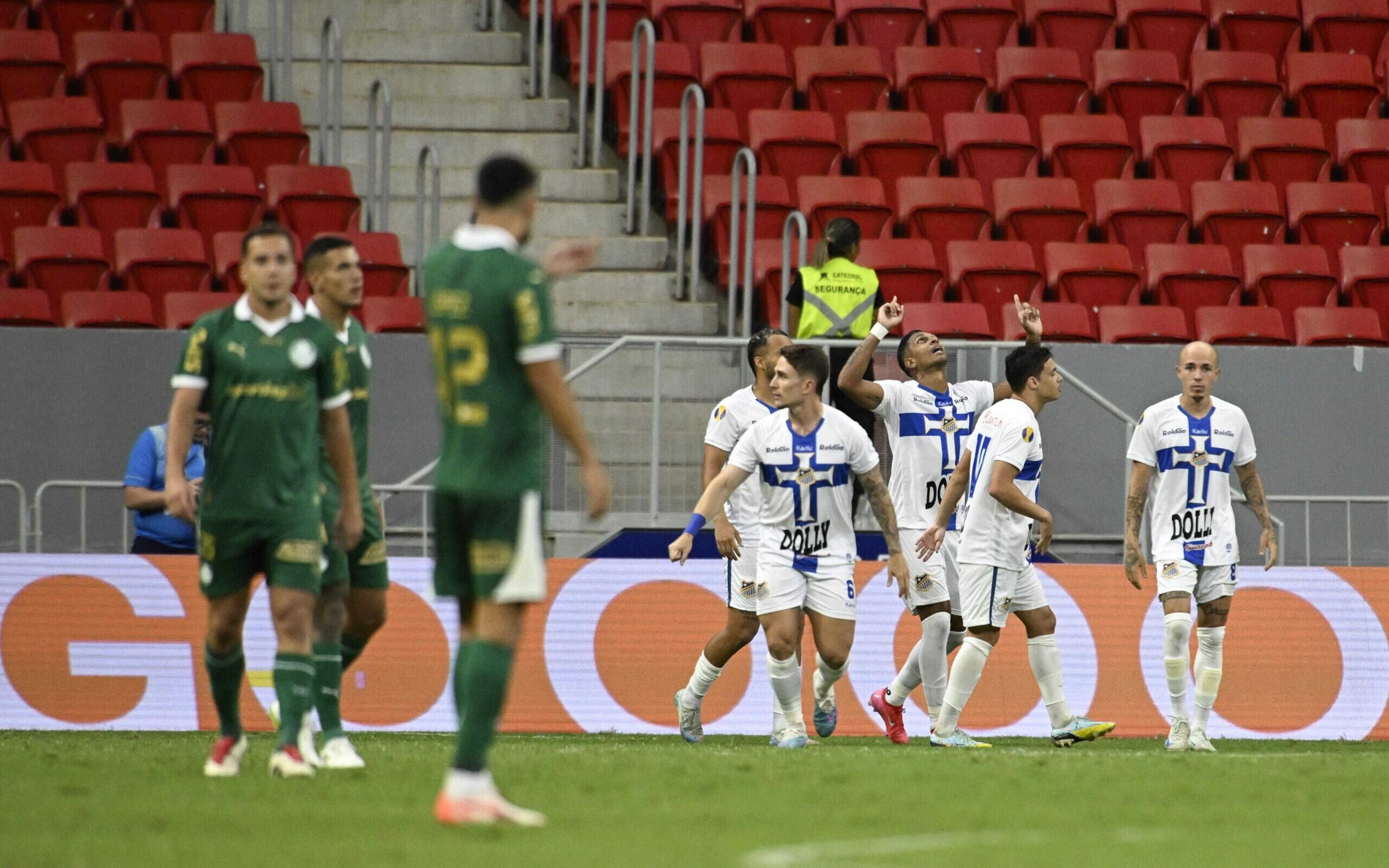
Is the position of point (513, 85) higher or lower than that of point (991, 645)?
higher

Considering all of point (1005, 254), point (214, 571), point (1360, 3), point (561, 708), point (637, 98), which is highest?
point (1360, 3)

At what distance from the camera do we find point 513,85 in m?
18.0

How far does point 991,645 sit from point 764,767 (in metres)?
2.93

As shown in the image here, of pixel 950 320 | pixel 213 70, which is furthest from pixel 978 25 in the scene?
pixel 213 70

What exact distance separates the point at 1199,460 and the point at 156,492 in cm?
639

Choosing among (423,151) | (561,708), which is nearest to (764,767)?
(561,708)

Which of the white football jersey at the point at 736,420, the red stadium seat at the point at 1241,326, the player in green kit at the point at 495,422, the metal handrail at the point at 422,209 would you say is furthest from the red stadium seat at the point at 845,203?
the player in green kit at the point at 495,422

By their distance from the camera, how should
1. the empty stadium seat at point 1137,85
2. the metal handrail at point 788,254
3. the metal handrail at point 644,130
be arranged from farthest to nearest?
the empty stadium seat at point 1137,85 < the metal handrail at point 644,130 < the metal handrail at point 788,254

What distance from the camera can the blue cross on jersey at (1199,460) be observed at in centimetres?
1036

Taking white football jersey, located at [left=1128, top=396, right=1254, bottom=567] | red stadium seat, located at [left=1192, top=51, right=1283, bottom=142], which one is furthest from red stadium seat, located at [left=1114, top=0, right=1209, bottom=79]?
white football jersey, located at [left=1128, top=396, right=1254, bottom=567]

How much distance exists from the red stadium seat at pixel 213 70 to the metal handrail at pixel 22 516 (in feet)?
17.5

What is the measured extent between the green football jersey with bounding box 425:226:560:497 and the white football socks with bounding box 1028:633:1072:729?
18.4 ft

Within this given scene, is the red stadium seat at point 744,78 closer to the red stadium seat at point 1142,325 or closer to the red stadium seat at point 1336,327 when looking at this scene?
the red stadium seat at point 1142,325

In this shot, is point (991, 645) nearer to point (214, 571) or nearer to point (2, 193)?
point (214, 571)
